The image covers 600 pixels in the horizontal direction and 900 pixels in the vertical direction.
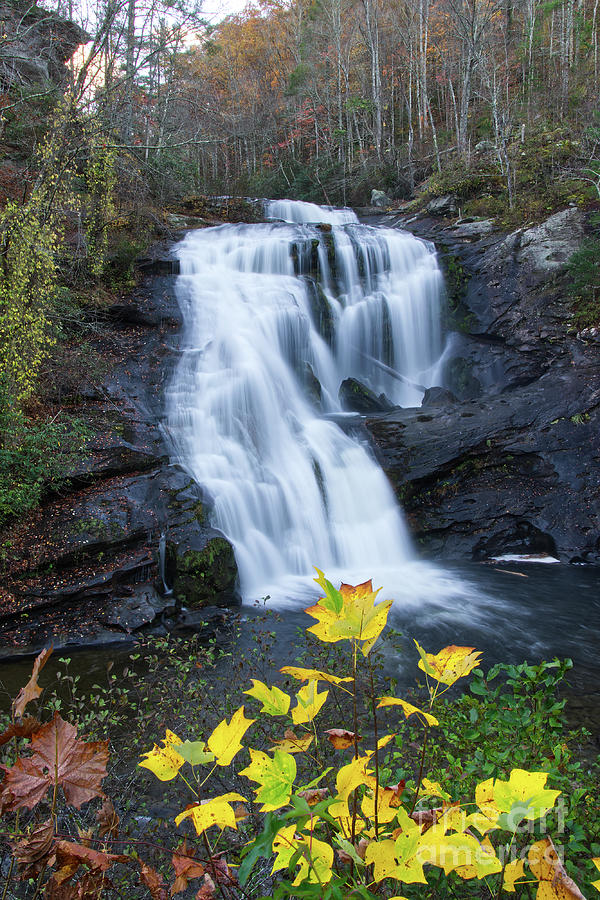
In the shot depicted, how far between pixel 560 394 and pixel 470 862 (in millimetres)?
10925

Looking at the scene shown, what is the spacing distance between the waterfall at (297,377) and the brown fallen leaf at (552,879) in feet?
23.1

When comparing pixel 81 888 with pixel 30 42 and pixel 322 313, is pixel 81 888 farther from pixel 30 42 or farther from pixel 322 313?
pixel 30 42

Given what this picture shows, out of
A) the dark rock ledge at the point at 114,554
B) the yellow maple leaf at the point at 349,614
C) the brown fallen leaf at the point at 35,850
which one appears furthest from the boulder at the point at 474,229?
the brown fallen leaf at the point at 35,850

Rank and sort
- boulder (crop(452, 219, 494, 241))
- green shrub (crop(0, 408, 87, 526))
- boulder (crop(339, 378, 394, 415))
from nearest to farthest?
green shrub (crop(0, 408, 87, 526)), boulder (crop(339, 378, 394, 415)), boulder (crop(452, 219, 494, 241))

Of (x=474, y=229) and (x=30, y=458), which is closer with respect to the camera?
(x=30, y=458)

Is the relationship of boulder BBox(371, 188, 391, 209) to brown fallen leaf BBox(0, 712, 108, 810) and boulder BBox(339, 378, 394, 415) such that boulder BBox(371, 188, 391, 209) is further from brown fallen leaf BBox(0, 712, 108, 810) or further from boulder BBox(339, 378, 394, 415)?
brown fallen leaf BBox(0, 712, 108, 810)

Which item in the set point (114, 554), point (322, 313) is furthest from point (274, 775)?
point (322, 313)

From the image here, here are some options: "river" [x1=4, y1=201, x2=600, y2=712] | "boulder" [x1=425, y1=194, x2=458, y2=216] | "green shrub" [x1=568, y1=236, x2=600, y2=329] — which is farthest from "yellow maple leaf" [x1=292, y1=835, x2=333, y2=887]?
"boulder" [x1=425, y1=194, x2=458, y2=216]

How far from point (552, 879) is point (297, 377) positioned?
37.7 ft

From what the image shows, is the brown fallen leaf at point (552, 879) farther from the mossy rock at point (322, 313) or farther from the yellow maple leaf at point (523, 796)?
the mossy rock at point (322, 313)

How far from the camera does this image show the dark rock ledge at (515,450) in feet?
30.4

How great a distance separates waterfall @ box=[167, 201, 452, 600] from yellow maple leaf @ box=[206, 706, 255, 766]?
692cm

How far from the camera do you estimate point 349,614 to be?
2.62 feet

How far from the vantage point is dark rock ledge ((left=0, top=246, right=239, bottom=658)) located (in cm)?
662
